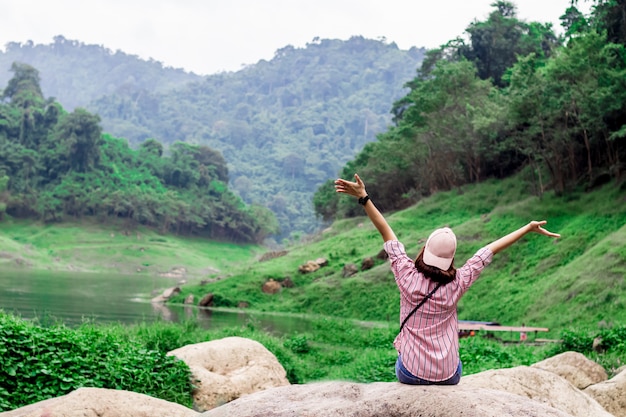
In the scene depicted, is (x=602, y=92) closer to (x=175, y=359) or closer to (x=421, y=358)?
(x=175, y=359)

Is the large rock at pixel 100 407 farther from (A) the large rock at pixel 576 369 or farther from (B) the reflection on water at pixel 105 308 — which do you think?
(B) the reflection on water at pixel 105 308

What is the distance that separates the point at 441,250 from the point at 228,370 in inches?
240

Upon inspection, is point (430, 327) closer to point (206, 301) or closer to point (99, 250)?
point (206, 301)

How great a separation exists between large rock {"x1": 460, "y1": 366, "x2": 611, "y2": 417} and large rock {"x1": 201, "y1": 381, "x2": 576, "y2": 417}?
1883 millimetres

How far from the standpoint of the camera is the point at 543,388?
21.3ft

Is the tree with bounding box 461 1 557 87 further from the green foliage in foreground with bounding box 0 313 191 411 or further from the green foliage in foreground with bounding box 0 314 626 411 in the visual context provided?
the green foliage in foreground with bounding box 0 313 191 411

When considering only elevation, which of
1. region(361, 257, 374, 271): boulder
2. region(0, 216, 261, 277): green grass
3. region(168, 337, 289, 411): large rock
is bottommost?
region(0, 216, 261, 277): green grass

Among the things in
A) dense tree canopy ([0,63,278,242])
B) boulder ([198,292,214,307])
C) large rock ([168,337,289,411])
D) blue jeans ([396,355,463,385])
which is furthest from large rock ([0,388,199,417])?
dense tree canopy ([0,63,278,242])

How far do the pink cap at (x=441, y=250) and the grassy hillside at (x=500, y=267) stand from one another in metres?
13.0

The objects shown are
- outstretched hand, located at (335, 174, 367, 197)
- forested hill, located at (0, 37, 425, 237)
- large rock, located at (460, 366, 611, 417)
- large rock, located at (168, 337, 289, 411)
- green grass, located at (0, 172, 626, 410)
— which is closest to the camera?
outstretched hand, located at (335, 174, 367, 197)

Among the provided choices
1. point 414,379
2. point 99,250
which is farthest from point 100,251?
point 414,379

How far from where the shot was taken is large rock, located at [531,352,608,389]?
898 cm

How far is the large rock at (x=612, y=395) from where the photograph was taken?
7730mm

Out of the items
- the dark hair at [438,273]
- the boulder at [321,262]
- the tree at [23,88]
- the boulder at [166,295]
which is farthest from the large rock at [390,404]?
the tree at [23,88]
